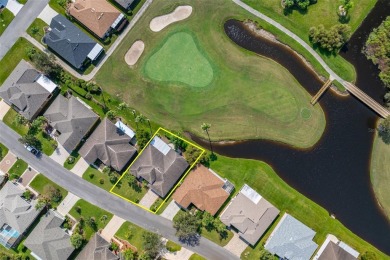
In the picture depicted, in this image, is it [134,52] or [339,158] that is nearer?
[339,158]

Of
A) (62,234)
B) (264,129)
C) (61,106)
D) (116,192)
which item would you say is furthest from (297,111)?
(62,234)

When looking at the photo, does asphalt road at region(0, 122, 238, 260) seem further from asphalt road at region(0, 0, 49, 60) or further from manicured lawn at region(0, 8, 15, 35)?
manicured lawn at region(0, 8, 15, 35)

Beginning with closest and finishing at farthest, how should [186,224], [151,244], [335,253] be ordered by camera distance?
[335,253] → [186,224] → [151,244]

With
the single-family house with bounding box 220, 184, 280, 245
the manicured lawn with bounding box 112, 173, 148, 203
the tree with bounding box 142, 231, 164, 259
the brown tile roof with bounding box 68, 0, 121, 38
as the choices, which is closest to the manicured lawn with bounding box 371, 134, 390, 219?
the single-family house with bounding box 220, 184, 280, 245

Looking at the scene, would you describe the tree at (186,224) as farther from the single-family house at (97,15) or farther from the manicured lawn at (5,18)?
the manicured lawn at (5,18)

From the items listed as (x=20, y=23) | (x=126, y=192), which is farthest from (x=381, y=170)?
(x=20, y=23)

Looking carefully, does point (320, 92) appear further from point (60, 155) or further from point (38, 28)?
point (38, 28)

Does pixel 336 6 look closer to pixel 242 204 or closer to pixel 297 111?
pixel 297 111
